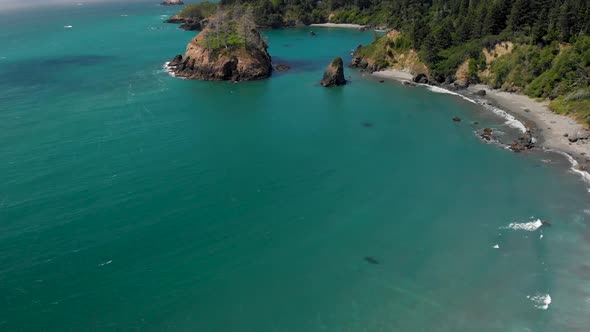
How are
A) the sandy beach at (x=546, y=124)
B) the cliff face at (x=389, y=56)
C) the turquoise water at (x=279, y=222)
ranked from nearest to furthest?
the turquoise water at (x=279, y=222) → the sandy beach at (x=546, y=124) → the cliff face at (x=389, y=56)

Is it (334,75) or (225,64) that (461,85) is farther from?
(225,64)

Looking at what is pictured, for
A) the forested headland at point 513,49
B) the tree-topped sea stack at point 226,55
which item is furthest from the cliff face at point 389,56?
the tree-topped sea stack at point 226,55

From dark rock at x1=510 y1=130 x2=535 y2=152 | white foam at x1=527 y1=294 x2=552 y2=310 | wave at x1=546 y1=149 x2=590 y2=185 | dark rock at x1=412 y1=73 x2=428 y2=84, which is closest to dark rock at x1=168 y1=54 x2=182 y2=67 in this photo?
dark rock at x1=412 y1=73 x2=428 y2=84

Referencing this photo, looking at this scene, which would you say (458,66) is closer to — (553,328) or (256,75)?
(256,75)

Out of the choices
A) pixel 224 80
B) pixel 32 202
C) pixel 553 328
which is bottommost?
pixel 553 328

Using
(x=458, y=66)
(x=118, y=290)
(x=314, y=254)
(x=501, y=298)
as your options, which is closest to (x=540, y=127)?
(x=458, y=66)

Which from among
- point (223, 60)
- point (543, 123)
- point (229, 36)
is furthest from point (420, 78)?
point (229, 36)

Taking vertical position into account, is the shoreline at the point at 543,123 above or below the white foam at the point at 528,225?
above

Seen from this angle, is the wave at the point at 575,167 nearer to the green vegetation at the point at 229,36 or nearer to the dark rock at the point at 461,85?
the dark rock at the point at 461,85
